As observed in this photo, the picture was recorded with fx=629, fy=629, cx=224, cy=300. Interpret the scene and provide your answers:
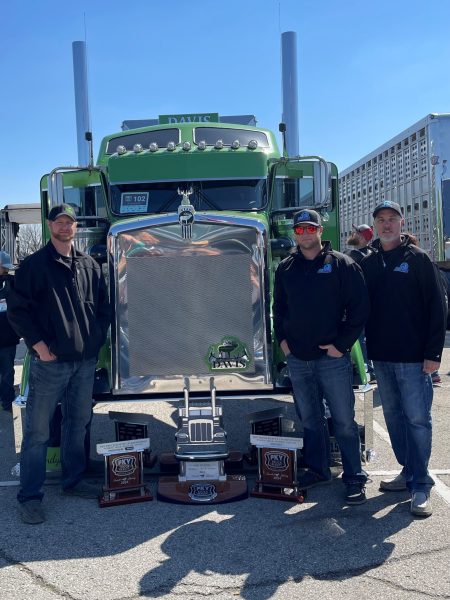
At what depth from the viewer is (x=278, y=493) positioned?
453cm

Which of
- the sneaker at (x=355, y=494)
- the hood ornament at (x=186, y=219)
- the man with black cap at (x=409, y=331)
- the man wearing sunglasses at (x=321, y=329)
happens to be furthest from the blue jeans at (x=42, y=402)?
the man with black cap at (x=409, y=331)

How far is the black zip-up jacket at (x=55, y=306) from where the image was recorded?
420 cm

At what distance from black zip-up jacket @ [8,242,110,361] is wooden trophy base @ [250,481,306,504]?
154cm

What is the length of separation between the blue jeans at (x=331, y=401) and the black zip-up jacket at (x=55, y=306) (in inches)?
58.0

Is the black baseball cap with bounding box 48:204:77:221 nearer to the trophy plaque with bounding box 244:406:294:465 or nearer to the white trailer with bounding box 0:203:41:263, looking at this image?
the trophy plaque with bounding box 244:406:294:465

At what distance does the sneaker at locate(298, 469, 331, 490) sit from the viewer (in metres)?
4.64

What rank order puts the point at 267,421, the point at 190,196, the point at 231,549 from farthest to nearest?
the point at 190,196, the point at 267,421, the point at 231,549

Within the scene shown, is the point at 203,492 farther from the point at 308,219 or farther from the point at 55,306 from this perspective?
the point at 308,219

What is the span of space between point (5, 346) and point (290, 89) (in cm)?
632

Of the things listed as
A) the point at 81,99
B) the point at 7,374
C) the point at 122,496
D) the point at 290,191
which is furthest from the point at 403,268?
the point at 81,99

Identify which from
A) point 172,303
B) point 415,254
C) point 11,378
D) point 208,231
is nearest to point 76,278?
point 172,303

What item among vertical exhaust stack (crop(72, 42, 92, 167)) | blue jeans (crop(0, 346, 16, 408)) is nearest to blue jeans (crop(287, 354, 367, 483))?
blue jeans (crop(0, 346, 16, 408))

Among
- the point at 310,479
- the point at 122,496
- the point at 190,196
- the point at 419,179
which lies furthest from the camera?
the point at 419,179

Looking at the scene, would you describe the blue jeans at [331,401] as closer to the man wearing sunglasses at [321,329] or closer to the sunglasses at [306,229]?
the man wearing sunglasses at [321,329]
